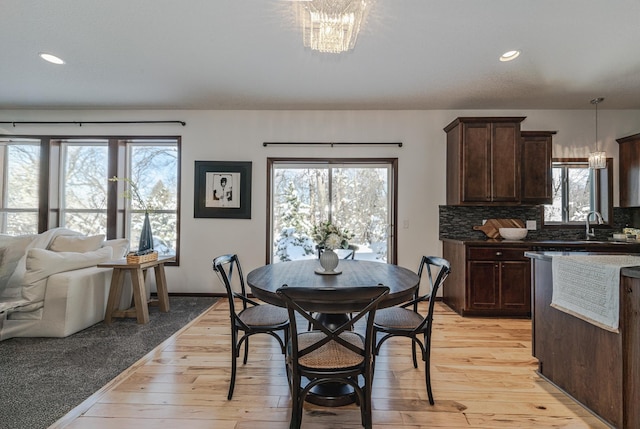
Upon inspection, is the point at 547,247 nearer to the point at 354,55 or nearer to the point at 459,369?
the point at 459,369

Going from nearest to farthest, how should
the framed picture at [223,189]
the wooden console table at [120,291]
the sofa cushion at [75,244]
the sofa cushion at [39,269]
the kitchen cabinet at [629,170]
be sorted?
the sofa cushion at [39,269]
the wooden console table at [120,291]
the sofa cushion at [75,244]
the kitchen cabinet at [629,170]
the framed picture at [223,189]

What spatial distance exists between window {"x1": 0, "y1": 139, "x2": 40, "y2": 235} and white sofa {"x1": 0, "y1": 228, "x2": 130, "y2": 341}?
1.53 metres

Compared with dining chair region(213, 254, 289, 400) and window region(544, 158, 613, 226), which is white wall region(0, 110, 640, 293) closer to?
window region(544, 158, 613, 226)

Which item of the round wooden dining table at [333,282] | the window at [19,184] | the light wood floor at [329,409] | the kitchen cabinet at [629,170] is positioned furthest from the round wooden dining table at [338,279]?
the window at [19,184]

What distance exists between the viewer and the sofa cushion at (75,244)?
331 centimetres

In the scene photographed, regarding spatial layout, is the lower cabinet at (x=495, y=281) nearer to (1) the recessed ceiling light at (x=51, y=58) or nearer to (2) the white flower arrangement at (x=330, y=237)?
(2) the white flower arrangement at (x=330, y=237)

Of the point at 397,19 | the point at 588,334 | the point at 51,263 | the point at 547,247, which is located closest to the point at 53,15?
the point at 51,263

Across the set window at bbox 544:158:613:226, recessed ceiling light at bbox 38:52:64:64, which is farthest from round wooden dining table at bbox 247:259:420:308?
window at bbox 544:158:613:226

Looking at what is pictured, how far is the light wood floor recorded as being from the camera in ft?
5.50

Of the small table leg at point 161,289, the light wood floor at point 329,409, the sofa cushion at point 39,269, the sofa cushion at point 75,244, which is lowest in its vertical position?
the light wood floor at point 329,409

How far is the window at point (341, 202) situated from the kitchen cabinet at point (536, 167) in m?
1.67

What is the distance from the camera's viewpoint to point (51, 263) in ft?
9.18

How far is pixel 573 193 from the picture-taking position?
4117 millimetres

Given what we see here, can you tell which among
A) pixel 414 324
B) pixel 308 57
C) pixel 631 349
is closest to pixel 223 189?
pixel 308 57
